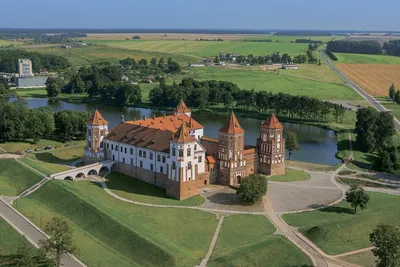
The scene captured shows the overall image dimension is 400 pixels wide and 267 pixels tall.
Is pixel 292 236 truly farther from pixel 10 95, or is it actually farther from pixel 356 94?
pixel 10 95

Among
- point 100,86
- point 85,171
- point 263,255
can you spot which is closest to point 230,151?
point 85,171

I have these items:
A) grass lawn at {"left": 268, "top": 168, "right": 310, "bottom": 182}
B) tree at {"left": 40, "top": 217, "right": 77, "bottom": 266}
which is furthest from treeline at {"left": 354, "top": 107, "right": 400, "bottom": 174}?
tree at {"left": 40, "top": 217, "right": 77, "bottom": 266}

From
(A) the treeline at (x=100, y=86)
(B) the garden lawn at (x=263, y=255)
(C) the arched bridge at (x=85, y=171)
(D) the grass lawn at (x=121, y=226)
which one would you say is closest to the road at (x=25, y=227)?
(D) the grass lawn at (x=121, y=226)

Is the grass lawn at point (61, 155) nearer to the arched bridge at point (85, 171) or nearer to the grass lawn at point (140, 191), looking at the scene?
the arched bridge at point (85, 171)

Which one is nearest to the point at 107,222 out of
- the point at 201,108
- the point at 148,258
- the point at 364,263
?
the point at 148,258

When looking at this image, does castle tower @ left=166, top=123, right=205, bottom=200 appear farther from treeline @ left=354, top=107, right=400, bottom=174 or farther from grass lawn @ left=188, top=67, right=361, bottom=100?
grass lawn @ left=188, top=67, right=361, bottom=100

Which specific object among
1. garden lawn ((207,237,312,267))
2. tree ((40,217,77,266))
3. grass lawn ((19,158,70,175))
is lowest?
garden lawn ((207,237,312,267))

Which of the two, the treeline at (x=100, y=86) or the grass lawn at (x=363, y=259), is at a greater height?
the treeline at (x=100, y=86)
